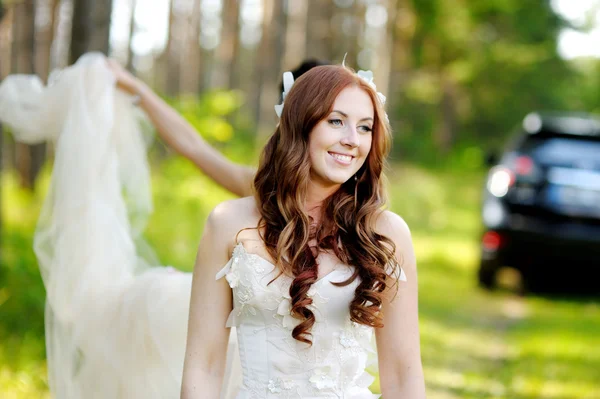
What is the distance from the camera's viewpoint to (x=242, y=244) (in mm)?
2975

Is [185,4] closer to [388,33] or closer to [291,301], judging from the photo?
[388,33]

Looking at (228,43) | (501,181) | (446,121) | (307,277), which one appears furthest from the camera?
(446,121)

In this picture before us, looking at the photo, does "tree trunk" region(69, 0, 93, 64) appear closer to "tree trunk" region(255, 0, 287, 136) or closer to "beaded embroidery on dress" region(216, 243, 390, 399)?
"beaded embroidery on dress" region(216, 243, 390, 399)

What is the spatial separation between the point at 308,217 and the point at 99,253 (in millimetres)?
1615

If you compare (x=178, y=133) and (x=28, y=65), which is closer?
(x=178, y=133)

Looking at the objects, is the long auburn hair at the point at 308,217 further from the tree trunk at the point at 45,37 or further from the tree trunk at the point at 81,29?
the tree trunk at the point at 45,37

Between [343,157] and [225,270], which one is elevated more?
[343,157]

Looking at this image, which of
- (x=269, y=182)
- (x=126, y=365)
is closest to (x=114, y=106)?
(x=126, y=365)

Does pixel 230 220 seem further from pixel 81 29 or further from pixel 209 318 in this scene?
pixel 81 29

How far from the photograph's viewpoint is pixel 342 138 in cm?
297

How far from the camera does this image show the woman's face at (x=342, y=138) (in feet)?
9.71

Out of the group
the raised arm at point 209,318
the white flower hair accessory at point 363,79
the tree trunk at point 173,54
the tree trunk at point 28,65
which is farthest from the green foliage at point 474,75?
the raised arm at point 209,318

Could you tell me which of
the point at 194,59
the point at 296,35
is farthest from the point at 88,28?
the point at 194,59

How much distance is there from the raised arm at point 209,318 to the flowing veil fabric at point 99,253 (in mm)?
631
